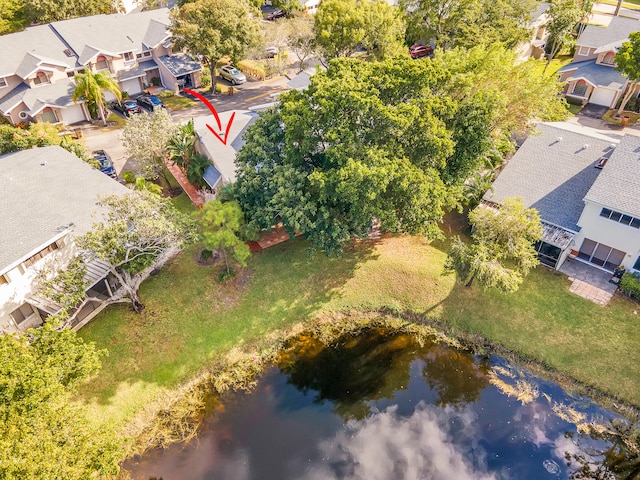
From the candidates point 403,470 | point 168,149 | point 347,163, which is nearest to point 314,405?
point 403,470

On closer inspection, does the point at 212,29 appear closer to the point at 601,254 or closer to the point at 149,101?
the point at 149,101

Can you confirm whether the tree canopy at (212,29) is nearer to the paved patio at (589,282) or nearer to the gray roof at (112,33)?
the gray roof at (112,33)

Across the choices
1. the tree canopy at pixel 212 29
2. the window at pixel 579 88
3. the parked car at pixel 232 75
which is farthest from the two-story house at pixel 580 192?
the parked car at pixel 232 75

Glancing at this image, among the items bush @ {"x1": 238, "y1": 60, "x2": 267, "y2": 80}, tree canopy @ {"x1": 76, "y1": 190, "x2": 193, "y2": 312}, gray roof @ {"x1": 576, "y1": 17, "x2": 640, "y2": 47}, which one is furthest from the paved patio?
bush @ {"x1": 238, "y1": 60, "x2": 267, "y2": 80}

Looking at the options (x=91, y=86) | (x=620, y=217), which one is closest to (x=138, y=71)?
(x=91, y=86)

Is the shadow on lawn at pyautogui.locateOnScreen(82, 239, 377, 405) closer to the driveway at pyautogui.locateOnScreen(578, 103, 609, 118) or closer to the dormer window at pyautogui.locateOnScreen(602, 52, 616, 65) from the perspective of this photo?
the driveway at pyautogui.locateOnScreen(578, 103, 609, 118)

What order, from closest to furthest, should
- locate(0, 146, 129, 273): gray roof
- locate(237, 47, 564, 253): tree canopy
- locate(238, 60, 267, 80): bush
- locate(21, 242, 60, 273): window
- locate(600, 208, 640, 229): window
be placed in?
locate(0, 146, 129, 273): gray roof < locate(21, 242, 60, 273): window < locate(237, 47, 564, 253): tree canopy < locate(600, 208, 640, 229): window < locate(238, 60, 267, 80): bush
